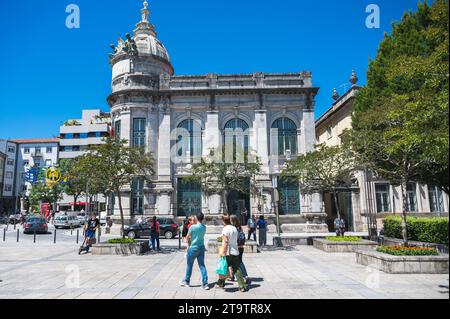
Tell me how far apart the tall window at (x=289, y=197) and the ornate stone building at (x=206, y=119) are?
9cm

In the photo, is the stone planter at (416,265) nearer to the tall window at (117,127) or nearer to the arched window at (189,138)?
the arched window at (189,138)

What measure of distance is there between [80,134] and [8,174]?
65.3 feet

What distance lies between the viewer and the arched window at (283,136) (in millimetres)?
31109

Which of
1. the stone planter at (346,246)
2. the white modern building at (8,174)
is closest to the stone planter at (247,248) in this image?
the stone planter at (346,246)

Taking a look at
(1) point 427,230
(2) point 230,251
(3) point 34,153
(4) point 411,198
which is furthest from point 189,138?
(3) point 34,153

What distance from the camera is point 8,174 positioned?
70.6 metres

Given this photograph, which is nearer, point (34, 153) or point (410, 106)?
point (410, 106)

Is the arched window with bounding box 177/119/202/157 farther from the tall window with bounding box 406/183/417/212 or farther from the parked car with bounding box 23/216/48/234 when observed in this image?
the tall window with bounding box 406/183/417/212

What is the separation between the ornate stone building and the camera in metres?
30.5

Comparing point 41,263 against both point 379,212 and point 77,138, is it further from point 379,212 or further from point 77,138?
point 77,138

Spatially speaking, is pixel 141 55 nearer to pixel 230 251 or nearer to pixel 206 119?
pixel 206 119

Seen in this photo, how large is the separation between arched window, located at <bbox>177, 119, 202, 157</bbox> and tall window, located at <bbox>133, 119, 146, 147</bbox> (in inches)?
137

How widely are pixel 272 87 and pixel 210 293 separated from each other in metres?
26.5
